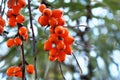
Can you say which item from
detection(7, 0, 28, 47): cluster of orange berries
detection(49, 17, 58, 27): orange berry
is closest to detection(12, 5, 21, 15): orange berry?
detection(7, 0, 28, 47): cluster of orange berries

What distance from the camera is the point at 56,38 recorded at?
0.68m

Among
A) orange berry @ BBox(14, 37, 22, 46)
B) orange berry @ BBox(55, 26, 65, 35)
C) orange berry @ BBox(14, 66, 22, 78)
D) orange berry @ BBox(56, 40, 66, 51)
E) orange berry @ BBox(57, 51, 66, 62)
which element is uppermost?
orange berry @ BBox(55, 26, 65, 35)

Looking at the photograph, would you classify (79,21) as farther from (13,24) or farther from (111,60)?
(13,24)

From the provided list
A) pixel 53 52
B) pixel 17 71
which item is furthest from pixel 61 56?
pixel 17 71

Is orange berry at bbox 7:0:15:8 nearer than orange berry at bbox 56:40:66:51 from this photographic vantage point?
No

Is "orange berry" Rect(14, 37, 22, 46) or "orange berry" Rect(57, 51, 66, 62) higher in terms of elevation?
"orange berry" Rect(14, 37, 22, 46)

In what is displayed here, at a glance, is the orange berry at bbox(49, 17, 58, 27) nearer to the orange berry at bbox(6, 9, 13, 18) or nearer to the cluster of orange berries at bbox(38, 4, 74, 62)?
the cluster of orange berries at bbox(38, 4, 74, 62)

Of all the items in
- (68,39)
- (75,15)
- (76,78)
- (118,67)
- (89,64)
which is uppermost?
(68,39)

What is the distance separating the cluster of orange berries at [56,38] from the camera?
0.67m

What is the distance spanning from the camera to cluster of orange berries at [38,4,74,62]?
0.67 metres

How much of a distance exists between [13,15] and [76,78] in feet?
3.22

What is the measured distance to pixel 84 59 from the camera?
1.49m

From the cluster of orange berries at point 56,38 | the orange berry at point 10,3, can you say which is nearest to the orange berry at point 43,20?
the cluster of orange berries at point 56,38

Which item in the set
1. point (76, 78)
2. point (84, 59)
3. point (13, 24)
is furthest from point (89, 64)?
point (13, 24)
